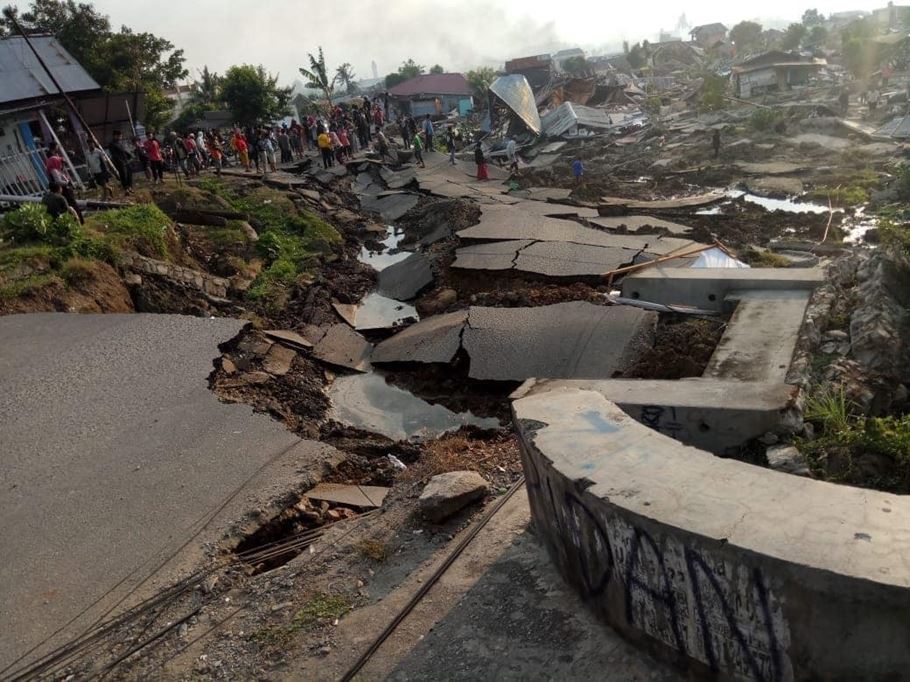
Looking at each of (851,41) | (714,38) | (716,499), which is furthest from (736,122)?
(714,38)

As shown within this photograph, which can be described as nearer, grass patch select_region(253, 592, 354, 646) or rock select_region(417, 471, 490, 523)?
grass patch select_region(253, 592, 354, 646)

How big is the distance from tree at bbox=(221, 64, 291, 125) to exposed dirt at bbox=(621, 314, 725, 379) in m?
22.9

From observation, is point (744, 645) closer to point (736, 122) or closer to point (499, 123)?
point (736, 122)

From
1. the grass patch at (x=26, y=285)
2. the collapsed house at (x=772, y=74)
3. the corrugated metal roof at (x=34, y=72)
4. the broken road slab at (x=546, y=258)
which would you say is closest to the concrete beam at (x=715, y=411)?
the broken road slab at (x=546, y=258)

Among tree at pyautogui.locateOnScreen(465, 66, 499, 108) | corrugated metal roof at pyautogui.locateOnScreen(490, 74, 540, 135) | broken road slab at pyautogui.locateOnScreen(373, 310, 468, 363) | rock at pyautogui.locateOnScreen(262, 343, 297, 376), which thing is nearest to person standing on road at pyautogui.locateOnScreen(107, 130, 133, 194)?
rock at pyautogui.locateOnScreen(262, 343, 297, 376)

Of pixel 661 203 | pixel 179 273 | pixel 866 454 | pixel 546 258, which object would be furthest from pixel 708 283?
pixel 179 273

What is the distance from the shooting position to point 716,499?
10.4 ft

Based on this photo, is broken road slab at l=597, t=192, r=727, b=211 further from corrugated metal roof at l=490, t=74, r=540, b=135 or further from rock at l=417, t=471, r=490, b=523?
corrugated metal roof at l=490, t=74, r=540, b=135

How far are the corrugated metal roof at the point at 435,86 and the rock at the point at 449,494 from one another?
46.9 m

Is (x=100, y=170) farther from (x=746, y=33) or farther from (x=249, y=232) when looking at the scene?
(x=746, y=33)

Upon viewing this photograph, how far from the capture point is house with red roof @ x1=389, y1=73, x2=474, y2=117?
150ft

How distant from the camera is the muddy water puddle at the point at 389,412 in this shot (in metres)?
7.54

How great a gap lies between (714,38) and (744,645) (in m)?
89.3

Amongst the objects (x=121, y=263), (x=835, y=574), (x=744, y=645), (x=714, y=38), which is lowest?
(x=744, y=645)
